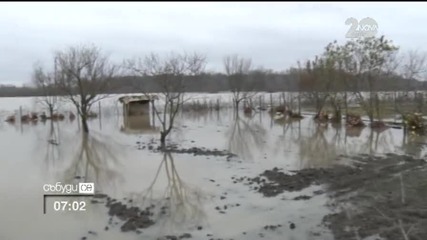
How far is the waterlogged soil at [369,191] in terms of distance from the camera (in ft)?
19.6

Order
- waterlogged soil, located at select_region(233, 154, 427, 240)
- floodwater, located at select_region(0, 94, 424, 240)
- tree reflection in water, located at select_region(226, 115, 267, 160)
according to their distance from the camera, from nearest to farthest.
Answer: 1. waterlogged soil, located at select_region(233, 154, 427, 240)
2. floodwater, located at select_region(0, 94, 424, 240)
3. tree reflection in water, located at select_region(226, 115, 267, 160)

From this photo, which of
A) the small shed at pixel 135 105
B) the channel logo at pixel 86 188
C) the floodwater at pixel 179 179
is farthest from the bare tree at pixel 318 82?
the channel logo at pixel 86 188

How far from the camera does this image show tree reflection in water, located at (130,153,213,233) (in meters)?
6.82

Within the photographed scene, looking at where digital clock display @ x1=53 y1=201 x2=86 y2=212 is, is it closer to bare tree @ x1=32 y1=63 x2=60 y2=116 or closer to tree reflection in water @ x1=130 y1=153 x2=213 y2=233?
tree reflection in water @ x1=130 y1=153 x2=213 y2=233

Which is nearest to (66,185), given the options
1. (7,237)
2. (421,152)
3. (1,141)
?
(7,237)

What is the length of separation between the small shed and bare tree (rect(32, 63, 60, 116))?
5.39 meters

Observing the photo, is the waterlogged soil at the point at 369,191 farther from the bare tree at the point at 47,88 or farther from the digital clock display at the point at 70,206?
the bare tree at the point at 47,88

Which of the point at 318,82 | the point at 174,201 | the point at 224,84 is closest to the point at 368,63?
the point at 318,82

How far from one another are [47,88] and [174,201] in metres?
29.3

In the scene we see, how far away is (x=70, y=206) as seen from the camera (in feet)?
24.2

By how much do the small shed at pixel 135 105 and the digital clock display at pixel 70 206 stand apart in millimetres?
25282

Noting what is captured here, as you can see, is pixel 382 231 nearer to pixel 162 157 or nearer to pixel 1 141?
pixel 162 157

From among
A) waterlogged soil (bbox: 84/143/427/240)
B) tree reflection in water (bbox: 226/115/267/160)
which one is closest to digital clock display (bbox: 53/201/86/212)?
waterlogged soil (bbox: 84/143/427/240)

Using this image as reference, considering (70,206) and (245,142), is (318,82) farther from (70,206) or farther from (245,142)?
(70,206)
